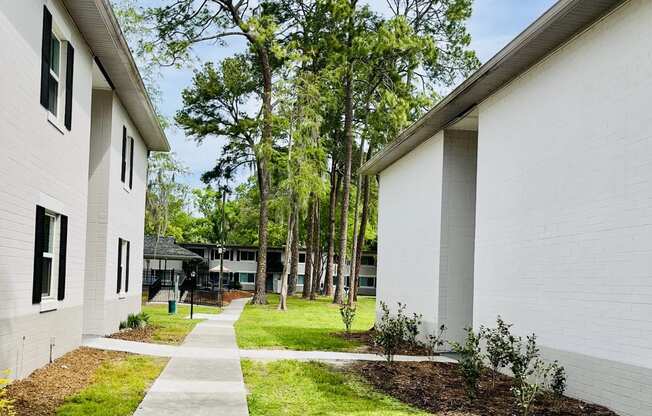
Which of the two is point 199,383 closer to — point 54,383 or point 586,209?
point 54,383

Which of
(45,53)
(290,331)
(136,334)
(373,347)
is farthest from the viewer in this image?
(290,331)

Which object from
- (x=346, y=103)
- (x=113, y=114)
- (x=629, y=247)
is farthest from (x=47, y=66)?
(x=346, y=103)

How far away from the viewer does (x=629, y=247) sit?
805 centimetres

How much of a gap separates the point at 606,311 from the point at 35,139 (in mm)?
7811

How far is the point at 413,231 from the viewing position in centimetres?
1759

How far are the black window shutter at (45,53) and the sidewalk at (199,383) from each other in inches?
174

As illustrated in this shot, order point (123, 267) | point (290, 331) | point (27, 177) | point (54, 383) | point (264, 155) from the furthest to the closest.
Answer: point (264, 155) → point (290, 331) → point (123, 267) → point (54, 383) → point (27, 177)

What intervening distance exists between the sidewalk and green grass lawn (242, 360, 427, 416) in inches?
9.2

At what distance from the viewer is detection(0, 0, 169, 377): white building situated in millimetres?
8227

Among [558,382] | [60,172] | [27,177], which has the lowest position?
[558,382]

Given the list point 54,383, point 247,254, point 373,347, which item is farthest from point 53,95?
point 247,254

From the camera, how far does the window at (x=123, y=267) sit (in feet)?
55.8

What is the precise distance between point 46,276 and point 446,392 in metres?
6.38

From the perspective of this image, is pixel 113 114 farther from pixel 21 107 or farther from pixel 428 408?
pixel 428 408
